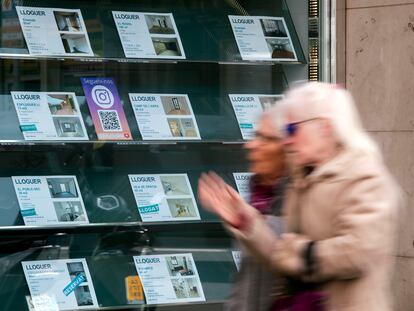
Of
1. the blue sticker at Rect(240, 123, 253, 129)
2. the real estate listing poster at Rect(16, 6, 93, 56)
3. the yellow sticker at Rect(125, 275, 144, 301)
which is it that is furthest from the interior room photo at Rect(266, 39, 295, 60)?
the yellow sticker at Rect(125, 275, 144, 301)

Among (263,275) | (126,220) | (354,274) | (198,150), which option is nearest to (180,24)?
(198,150)

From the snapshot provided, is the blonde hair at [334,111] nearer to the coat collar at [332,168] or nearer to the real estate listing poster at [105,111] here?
the coat collar at [332,168]

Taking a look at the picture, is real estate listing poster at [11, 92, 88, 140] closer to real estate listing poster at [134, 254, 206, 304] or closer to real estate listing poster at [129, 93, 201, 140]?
real estate listing poster at [129, 93, 201, 140]

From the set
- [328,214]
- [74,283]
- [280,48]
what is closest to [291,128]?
[328,214]

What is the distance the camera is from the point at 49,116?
616cm

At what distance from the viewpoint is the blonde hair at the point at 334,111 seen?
3180 millimetres

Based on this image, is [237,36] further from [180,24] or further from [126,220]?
[126,220]

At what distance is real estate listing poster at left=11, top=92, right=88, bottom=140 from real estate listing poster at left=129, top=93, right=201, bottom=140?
1.32 feet

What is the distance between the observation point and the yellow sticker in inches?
252

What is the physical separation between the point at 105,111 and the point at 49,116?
1.24ft

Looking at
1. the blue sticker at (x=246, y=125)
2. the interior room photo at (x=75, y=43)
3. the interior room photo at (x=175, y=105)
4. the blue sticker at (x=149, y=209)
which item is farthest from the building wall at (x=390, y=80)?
the interior room photo at (x=75, y=43)

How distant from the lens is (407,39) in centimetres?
673

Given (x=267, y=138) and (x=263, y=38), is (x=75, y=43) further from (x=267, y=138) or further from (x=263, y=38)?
(x=267, y=138)

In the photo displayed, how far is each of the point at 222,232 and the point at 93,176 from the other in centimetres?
95
